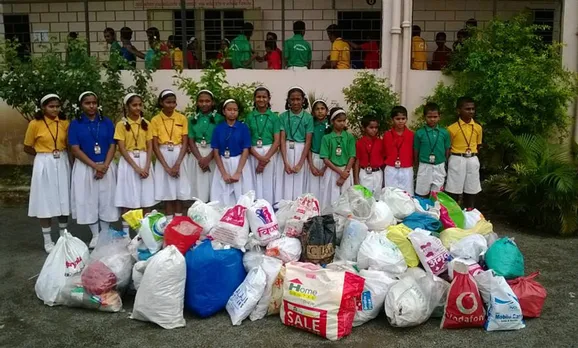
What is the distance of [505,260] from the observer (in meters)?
4.48

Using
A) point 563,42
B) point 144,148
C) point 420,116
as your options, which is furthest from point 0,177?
point 563,42

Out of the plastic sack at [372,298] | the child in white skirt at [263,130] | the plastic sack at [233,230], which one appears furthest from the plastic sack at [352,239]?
the child in white skirt at [263,130]

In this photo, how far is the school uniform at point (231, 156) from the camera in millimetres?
6043

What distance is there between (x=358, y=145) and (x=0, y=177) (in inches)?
249

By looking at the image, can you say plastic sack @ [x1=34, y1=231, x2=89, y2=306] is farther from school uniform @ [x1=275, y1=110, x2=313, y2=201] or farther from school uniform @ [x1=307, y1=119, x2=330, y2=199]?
school uniform @ [x1=307, y1=119, x2=330, y2=199]

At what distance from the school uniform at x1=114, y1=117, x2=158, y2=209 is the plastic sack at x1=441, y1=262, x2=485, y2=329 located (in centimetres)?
349

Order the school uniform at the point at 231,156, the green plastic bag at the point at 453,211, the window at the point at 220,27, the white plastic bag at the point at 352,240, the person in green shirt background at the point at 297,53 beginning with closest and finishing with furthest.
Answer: the white plastic bag at the point at 352,240 → the green plastic bag at the point at 453,211 → the school uniform at the point at 231,156 → the person in green shirt background at the point at 297,53 → the window at the point at 220,27

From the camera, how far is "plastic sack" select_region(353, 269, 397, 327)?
13.8 ft

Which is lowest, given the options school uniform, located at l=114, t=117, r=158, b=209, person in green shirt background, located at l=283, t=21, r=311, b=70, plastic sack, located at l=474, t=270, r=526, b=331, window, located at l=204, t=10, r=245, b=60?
plastic sack, located at l=474, t=270, r=526, b=331

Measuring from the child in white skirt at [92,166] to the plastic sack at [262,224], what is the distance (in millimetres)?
1921

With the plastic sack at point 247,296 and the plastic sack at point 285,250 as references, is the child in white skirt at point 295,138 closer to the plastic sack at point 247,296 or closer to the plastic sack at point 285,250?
the plastic sack at point 285,250

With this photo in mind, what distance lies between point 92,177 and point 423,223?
3465 mm

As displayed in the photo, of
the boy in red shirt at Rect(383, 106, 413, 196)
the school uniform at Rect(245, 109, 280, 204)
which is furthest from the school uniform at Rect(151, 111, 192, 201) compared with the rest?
the boy in red shirt at Rect(383, 106, 413, 196)

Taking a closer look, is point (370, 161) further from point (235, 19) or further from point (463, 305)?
point (235, 19)
